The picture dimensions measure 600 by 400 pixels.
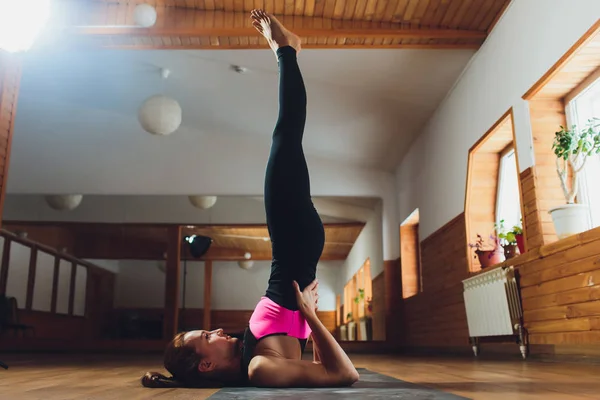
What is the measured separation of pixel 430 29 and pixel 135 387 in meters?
3.86

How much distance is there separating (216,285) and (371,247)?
4454mm

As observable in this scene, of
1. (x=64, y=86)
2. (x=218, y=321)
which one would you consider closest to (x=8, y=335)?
(x=64, y=86)

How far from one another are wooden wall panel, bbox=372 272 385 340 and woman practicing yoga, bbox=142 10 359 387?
604cm

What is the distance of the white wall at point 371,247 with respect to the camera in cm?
Result: 840

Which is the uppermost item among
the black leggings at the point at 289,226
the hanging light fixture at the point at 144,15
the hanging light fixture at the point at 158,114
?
the hanging light fixture at the point at 144,15

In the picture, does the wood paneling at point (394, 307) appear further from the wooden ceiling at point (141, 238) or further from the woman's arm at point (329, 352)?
the woman's arm at point (329, 352)

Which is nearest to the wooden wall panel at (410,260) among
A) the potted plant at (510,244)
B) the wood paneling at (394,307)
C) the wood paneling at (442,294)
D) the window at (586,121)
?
the wood paneling at (394,307)

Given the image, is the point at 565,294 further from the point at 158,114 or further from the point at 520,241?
the point at 158,114

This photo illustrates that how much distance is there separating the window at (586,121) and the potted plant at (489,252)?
111cm

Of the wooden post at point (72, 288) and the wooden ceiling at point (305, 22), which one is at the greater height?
the wooden ceiling at point (305, 22)

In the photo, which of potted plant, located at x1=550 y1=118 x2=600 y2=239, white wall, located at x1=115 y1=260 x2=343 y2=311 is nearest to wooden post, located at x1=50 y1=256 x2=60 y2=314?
white wall, located at x1=115 y1=260 x2=343 y2=311

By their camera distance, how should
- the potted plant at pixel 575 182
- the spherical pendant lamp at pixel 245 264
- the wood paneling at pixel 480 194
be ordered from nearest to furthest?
the potted plant at pixel 575 182, the wood paneling at pixel 480 194, the spherical pendant lamp at pixel 245 264

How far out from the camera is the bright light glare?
2967 millimetres

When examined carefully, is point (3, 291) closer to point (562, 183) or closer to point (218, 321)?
point (218, 321)
